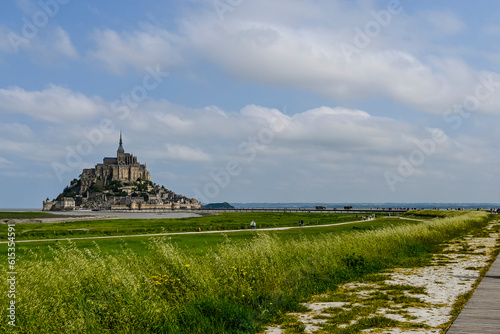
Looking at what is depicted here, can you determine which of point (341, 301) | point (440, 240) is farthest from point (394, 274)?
point (440, 240)

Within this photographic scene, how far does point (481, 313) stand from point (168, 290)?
6.77 metres

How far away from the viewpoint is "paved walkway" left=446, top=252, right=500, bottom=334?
7332 mm

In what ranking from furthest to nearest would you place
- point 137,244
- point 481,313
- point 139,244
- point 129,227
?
1. point 129,227
2. point 137,244
3. point 139,244
4. point 481,313

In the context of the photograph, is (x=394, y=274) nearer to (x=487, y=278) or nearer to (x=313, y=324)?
(x=487, y=278)

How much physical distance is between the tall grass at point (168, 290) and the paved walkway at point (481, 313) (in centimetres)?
357

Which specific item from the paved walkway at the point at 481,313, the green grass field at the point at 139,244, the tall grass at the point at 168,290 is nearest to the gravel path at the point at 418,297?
the paved walkway at the point at 481,313

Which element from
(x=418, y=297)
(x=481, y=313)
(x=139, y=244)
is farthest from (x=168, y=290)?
(x=139, y=244)

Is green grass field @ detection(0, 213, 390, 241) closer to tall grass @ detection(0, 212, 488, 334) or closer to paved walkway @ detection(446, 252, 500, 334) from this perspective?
tall grass @ detection(0, 212, 488, 334)

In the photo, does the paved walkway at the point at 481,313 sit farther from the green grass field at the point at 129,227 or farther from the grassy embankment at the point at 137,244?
the green grass field at the point at 129,227

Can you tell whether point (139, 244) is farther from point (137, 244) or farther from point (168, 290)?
point (168, 290)

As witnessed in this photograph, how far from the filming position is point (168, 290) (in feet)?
→ 31.4

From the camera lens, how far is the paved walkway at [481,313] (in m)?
7.33

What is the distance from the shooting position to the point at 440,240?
26062 mm

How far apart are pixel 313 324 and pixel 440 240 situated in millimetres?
20960
